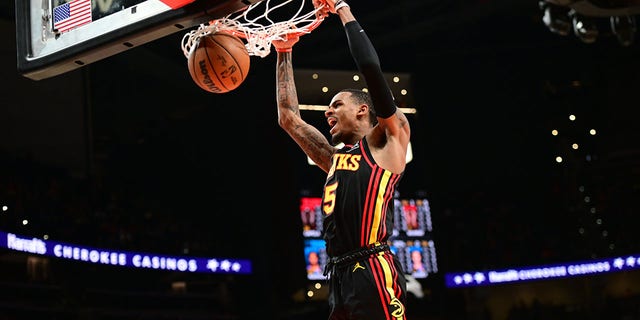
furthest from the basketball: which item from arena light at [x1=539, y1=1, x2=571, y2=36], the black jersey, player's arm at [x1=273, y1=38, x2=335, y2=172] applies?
arena light at [x1=539, y1=1, x2=571, y2=36]

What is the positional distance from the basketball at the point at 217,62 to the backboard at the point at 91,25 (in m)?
0.41

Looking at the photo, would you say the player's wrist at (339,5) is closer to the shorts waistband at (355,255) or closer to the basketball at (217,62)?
the basketball at (217,62)

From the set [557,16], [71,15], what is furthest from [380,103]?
[557,16]

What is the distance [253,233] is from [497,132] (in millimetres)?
4882

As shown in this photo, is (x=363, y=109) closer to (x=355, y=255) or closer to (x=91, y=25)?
(x=355, y=255)

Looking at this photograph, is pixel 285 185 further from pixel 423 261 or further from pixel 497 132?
pixel 497 132

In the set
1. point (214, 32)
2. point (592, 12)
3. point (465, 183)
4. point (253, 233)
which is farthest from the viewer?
point (465, 183)

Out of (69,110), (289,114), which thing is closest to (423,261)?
(69,110)

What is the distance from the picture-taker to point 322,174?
13641 mm

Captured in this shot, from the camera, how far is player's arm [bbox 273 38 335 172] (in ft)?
12.7

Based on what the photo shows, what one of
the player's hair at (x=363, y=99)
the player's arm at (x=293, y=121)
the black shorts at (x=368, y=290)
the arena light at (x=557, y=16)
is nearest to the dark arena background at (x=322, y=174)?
the arena light at (x=557, y=16)

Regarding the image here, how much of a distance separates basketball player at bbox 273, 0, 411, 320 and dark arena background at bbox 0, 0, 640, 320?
731 centimetres

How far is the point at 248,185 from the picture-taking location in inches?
529

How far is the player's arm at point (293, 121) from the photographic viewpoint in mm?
3879
